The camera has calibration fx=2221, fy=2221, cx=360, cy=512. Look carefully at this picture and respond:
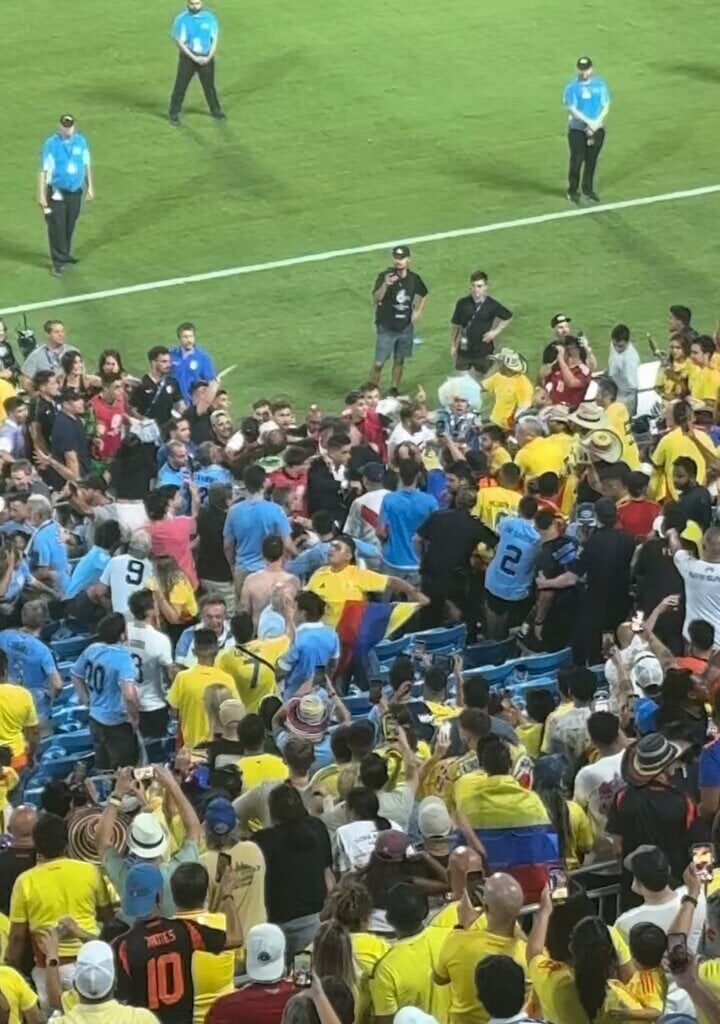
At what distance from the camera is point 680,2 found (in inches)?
1102

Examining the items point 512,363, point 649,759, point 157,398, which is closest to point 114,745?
point 649,759

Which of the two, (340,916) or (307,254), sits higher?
(340,916)

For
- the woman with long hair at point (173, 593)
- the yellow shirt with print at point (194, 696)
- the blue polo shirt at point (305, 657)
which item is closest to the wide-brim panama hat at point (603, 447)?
the woman with long hair at point (173, 593)

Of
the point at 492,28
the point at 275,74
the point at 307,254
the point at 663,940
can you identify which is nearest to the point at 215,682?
the point at 663,940

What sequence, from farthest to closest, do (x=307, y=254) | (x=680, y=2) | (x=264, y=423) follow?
1. (x=680, y=2)
2. (x=307, y=254)
3. (x=264, y=423)

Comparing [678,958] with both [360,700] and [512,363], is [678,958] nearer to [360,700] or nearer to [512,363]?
[360,700]

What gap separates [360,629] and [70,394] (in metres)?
4.44

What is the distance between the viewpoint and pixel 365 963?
821cm

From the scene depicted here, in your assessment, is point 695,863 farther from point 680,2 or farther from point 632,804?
point 680,2

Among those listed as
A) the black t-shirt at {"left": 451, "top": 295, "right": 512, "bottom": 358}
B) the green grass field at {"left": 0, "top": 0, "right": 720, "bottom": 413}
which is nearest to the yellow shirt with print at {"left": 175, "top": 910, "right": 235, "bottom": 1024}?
the black t-shirt at {"left": 451, "top": 295, "right": 512, "bottom": 358}

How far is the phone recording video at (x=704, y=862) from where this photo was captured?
8.62 meters

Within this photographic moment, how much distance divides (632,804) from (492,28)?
1907 cm

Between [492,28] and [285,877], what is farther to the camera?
[492,28]

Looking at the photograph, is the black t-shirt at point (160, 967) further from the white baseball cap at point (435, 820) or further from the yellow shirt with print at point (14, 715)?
the yellow shirt with print at point (14, 715)
